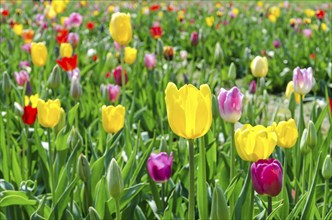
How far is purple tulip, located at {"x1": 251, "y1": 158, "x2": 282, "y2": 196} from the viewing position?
123 cm

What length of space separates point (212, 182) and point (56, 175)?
0.52 metres

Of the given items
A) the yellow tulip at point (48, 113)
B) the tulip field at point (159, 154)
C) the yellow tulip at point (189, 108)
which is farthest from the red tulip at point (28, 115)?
the yellow tulip at point (189, 108)

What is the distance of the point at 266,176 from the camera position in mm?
1237

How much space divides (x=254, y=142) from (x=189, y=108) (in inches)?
9.0

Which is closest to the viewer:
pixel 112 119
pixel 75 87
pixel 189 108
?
pixel 189 108

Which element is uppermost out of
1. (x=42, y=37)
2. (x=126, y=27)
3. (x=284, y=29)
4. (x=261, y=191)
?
(x=126, y=27)

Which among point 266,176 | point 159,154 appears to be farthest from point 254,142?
point 159,154

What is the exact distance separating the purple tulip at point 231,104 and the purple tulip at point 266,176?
0.58ft

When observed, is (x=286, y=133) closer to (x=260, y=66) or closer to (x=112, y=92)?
(x=260, y=66)

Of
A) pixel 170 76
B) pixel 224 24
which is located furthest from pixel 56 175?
pixel 224 24

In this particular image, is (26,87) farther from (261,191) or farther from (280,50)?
(280,50)

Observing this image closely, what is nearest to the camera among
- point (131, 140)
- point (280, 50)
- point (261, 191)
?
point (261, 191)

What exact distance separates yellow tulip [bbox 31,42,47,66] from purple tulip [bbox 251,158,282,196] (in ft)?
5.26

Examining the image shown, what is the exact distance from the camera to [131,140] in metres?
2.15
